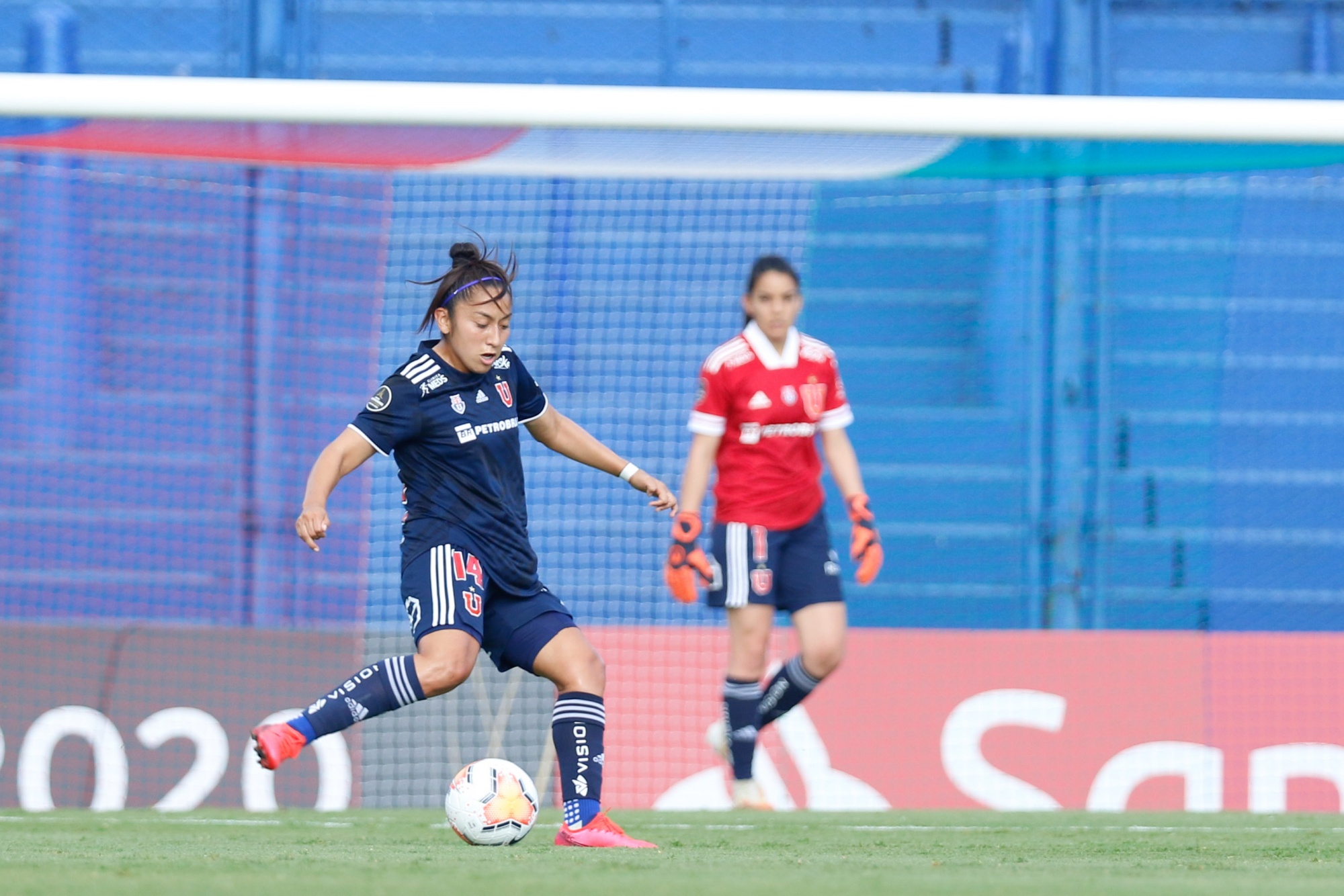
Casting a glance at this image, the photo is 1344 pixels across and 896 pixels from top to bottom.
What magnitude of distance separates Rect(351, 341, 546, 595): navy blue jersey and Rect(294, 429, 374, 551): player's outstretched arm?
4 centimetres

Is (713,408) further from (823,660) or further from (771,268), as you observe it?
(823,660)

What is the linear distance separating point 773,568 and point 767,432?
0.49 meters

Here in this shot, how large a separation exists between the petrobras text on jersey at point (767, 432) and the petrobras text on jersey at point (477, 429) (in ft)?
5.79

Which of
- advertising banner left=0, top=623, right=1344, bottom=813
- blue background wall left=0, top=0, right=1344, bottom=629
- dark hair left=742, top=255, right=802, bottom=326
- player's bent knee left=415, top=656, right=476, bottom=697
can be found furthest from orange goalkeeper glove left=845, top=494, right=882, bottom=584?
blue background wall left=0, top=0, right=1344, bottom=629

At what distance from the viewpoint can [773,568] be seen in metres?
5.88

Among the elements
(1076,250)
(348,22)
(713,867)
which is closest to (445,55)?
(348,22)

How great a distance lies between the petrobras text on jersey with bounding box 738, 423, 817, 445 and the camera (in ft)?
19.5

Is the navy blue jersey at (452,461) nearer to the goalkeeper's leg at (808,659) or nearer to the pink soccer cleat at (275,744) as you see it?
the pink soccer cleat at (275,744)

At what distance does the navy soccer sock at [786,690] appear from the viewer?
5820 mm

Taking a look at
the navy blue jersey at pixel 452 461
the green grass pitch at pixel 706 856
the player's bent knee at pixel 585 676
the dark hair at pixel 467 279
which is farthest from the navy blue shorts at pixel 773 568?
the dark hair at pixel 467 279

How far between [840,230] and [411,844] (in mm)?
5931

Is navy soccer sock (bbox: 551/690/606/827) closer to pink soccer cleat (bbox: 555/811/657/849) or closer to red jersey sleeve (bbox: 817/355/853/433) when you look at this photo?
pink soccer cleat (bbox: 555/811/657/849)

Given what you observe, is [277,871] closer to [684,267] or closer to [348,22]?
[684,267]

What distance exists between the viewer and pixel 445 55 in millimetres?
9695
